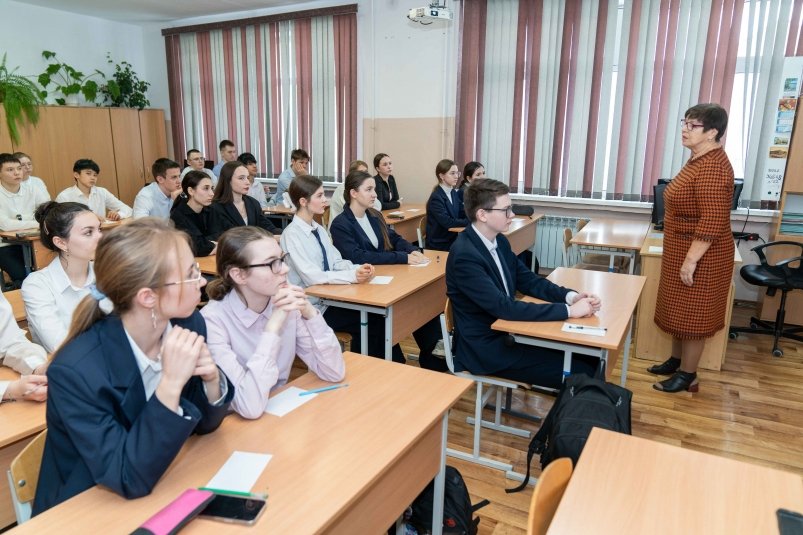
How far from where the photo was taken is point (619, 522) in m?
1.19

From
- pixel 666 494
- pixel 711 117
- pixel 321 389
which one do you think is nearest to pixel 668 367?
pixel 711 117

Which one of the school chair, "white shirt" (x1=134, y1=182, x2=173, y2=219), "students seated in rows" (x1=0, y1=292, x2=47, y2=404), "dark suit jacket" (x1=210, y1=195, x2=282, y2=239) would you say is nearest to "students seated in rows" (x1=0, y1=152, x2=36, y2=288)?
"white shirt" (x1=134, y1=182, x2=173, y2=219)

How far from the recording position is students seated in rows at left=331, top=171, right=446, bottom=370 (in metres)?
3.65

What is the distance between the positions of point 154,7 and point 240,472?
25.9ft

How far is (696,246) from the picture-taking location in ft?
10.7

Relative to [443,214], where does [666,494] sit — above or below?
below

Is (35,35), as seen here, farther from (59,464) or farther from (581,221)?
(59,464)

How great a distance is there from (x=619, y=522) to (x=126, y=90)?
888 centimetres

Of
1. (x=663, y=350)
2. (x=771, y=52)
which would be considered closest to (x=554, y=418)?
(x=663, y=350)

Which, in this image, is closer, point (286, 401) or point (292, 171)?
point (286, 401)

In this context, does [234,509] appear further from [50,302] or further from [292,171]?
[292,171]

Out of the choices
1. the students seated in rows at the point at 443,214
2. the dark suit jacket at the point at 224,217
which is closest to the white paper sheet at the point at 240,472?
the dark suit jacket at the point at 224,217

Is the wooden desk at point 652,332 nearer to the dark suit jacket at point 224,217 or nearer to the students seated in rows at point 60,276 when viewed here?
the dark suit jacket at point 224,217

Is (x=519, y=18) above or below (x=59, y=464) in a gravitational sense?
above
